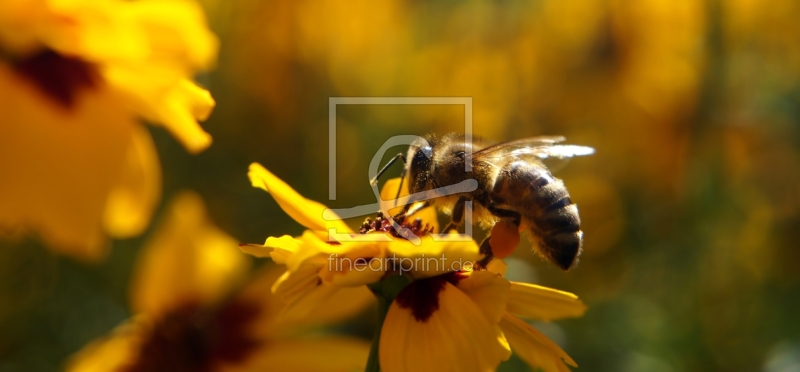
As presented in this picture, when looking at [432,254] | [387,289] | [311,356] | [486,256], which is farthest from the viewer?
[311,356]

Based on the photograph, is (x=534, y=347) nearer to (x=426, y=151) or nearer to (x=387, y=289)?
(x=387, y=289)

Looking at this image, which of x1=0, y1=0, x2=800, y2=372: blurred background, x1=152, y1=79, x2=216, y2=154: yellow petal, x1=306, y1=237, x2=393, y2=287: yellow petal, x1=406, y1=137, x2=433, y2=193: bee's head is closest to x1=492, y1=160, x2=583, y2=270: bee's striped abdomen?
x1=406, y1=137, x2=433, y2=193: bee's head

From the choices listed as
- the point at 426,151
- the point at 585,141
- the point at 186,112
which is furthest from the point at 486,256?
the point at 585,141

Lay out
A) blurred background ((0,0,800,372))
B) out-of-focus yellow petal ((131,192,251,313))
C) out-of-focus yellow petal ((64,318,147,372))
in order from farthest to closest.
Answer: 1. blurred background ((0,0,800,372))
2. out-of-focus yellow petal ((131,192,251,313))
3. out-of-focus yellow petal ((64,318,147,372))

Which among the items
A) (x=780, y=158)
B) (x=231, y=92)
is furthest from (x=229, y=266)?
(x=780, y=158)

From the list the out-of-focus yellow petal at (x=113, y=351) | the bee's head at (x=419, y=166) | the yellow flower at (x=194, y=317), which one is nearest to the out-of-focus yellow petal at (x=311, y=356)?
the yellow flower at (x=194, y=317)

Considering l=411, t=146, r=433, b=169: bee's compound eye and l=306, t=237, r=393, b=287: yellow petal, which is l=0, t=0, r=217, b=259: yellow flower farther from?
l=411, t=146, r=433, b=169: bee's compound eye

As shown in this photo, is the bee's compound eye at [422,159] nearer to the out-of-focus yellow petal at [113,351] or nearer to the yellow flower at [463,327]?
the yellow flower at [463,327]
